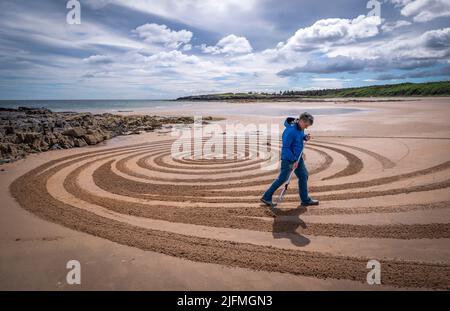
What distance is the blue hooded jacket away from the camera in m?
6.25

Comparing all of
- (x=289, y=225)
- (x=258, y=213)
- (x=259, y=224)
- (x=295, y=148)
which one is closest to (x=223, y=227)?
(x=259, y=224)

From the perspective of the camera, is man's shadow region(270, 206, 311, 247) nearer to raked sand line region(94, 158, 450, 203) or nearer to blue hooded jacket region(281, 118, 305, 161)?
raked sand line region(94, 158, 450, 203)

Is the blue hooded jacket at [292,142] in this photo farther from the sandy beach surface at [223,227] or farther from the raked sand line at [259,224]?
the raked sand line at [259,224]

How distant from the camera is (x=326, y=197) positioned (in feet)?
23.6

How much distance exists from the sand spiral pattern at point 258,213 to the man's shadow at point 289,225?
19 millimetres

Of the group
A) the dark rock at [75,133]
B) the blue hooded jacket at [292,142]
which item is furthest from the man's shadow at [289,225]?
the dark rock at [75,133]

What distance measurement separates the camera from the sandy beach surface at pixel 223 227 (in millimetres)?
3977

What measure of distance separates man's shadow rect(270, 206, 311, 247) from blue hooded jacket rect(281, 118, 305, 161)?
1.07 m

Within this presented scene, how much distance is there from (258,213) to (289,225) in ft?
2.70

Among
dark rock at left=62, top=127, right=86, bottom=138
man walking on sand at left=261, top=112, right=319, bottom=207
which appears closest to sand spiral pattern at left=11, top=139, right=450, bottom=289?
man walking on sand at left=261, top=112, right=319, bottom=207

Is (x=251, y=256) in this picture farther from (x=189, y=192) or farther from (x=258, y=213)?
(x=189, y=192)

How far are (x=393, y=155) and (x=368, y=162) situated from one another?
1.53 meters

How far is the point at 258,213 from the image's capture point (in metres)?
6.29
